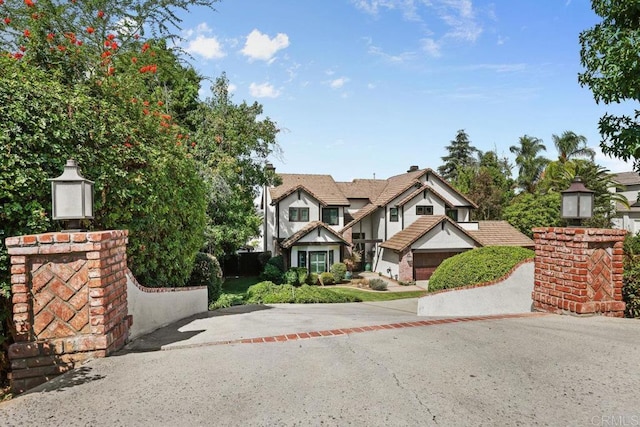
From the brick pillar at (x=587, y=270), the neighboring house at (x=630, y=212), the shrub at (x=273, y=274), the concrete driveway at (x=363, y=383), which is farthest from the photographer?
the neighboring house at (x=630, y=212)

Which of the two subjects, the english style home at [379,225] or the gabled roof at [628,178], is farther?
the gabled roof at [628,178]

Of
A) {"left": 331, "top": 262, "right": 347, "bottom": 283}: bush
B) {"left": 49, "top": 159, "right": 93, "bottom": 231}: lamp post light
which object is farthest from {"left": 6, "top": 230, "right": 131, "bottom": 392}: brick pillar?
{"left": 331, "top": 262, "right": 347, "bottom": 283}: bush

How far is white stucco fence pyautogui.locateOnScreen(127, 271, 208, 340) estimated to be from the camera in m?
5.49

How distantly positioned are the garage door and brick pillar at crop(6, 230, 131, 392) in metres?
22.4

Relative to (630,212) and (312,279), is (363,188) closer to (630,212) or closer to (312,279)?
(312,279)

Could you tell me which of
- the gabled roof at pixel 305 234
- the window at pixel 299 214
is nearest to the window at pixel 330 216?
the window at pixel 299 214

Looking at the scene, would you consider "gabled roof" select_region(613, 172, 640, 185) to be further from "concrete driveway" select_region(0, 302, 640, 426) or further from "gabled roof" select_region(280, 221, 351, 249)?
"concrete driveway" select_region(0, 302, 640, 426)

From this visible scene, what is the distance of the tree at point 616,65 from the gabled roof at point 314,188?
62.0 ft

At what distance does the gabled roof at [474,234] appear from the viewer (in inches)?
948

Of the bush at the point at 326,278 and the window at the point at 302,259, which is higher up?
the window at the point at 302,259

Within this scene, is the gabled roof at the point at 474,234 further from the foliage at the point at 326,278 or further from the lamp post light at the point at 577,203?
the lamp post light at the point at 577,203

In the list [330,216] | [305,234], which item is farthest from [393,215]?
[305,234]

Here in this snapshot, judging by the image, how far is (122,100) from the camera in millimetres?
8008

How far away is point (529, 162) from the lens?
3922 cm
